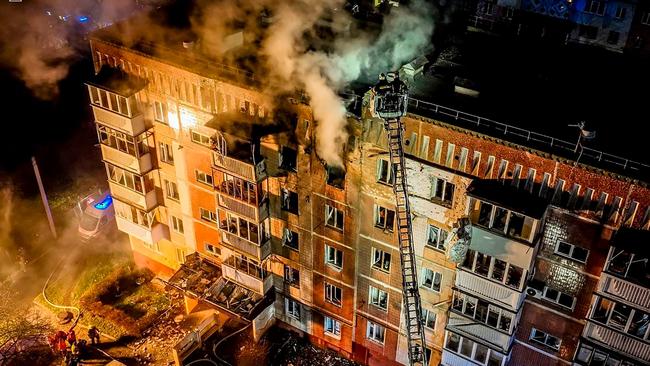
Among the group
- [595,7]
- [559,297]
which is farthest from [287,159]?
[595,7]

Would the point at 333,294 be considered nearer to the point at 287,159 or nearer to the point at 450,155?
the point at 287,159

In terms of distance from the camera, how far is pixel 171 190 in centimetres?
3656

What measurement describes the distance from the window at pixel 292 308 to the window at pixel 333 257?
16.1ft

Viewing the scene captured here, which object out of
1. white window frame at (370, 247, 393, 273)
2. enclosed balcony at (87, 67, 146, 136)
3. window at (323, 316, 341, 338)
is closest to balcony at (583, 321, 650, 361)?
white window frame at (370, 247, 393, 273)

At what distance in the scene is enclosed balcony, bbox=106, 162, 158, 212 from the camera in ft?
118

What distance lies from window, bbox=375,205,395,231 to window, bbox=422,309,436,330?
5.28 meters

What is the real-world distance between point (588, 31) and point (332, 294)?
96.6ft

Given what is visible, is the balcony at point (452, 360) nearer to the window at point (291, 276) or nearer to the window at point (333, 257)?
the window at point (333, 257)

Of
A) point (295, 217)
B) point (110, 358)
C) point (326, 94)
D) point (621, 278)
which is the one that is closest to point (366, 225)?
point (295, 217)

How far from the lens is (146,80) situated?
32.5m

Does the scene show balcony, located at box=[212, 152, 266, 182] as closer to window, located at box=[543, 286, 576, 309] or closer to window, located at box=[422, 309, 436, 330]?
window, located at box=[422, 309, 436, 330]

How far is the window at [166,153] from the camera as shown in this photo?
3466 centimetres

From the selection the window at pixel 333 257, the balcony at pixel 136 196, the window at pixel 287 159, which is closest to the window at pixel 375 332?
the window at pixel 333 257

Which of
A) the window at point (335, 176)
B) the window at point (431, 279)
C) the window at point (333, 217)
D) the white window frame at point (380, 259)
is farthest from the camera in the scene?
the window at point (333, 217)
